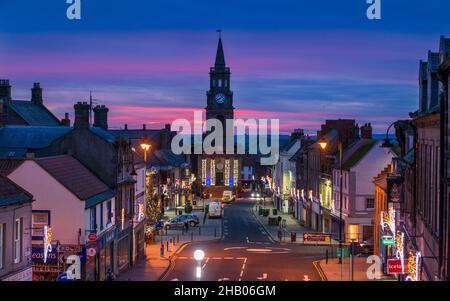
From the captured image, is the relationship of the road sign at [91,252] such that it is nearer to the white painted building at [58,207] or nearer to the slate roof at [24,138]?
the white painted building at [58,207]

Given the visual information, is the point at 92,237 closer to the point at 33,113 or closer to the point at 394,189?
the point at 394,189

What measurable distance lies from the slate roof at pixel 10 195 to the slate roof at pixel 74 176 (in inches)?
413

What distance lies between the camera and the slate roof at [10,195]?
24.4 m

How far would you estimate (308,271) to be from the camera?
152 feet

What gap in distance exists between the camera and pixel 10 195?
998 inches

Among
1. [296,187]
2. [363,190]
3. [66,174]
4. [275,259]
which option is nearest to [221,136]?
[296,187]

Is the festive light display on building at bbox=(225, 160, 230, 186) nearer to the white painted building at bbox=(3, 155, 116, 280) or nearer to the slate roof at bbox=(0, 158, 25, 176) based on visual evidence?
the white painted building at bbox=(3, 155, 116, 280)

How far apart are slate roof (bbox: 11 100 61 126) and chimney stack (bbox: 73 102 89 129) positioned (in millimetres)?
25182

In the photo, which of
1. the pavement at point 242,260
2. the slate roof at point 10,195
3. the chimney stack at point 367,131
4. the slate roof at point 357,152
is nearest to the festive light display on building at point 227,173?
the pavement at point 242,260

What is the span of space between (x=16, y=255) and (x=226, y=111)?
13497 centimetres

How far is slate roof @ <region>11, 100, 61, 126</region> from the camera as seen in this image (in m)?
72.2

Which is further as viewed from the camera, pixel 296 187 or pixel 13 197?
pixel 296 187

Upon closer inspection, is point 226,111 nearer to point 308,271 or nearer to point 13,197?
point 308,271

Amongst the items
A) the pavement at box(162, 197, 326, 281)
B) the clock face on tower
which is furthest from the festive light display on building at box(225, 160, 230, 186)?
the pavement at box(162, 197, 326, 281)
